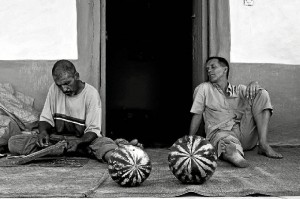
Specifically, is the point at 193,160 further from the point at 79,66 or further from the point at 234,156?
the point at 79,66

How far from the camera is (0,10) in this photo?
666 centimetres

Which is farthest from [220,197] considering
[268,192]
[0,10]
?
[0,10]

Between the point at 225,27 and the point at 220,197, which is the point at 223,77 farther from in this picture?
the point at 220,197

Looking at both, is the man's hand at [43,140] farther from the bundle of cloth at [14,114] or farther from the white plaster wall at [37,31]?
the white plaster wall at [37,31]

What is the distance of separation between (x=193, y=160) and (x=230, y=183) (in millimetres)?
409

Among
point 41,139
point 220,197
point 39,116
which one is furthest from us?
point 39,116

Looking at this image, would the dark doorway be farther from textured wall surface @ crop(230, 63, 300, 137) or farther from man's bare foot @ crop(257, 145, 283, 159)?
man's bare foot @ crop(257, 145, 283, 159)

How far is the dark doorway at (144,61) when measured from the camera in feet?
35.6

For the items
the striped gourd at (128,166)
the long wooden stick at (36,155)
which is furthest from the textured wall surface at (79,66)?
the striped gourd at (128,166)

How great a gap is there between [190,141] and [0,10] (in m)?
3.82

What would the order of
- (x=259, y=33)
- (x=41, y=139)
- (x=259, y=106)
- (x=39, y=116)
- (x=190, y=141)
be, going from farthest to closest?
(x=259, y=33) → (x=39, y=116) → (x=259, y=106) → (x=41, y=139) → (x=190, y=141)

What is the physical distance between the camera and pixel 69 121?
19.3 feet

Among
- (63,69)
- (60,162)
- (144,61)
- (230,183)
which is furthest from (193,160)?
(144,61)

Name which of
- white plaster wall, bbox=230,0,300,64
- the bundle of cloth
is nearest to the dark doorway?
white plaster wall, bbox=230,0,300,64
